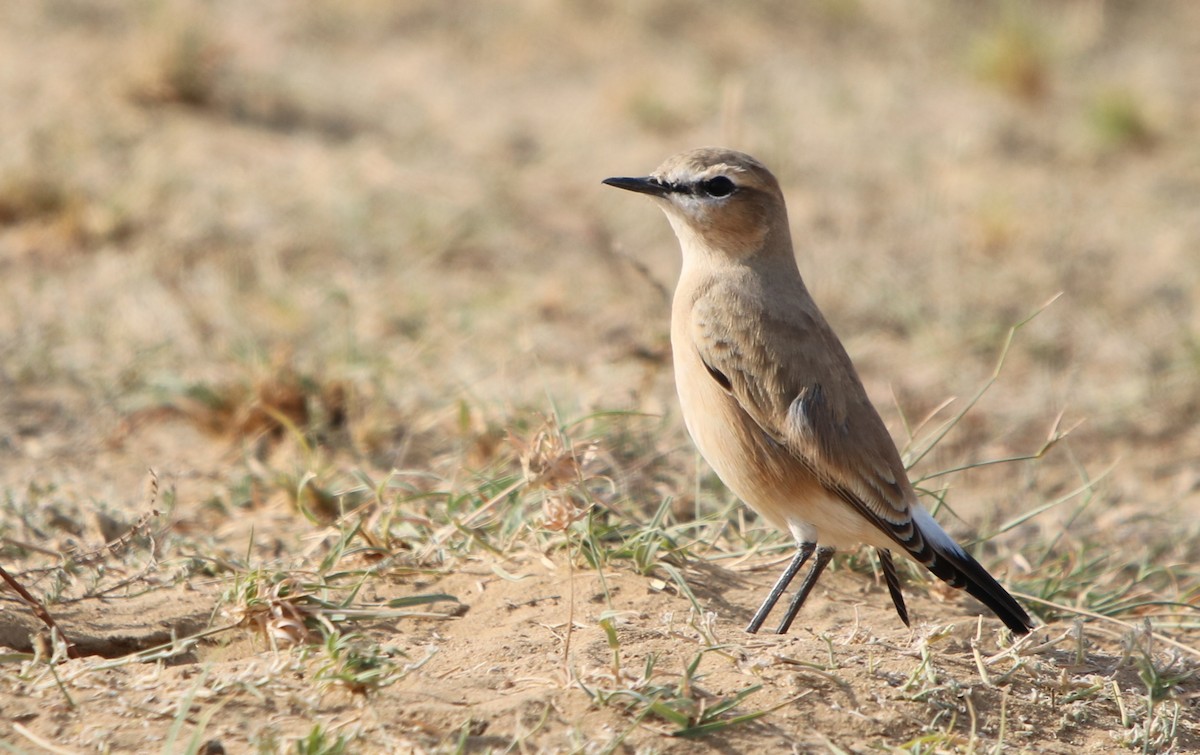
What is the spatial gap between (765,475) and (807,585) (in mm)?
393

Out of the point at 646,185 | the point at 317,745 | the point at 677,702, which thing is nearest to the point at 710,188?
the point at 646,185

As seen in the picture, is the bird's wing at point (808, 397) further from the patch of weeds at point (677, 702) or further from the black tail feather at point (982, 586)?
the patch of weeds at point (677, 702)

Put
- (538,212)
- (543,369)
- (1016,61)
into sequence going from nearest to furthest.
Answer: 1. (543,369)
2. (538,212)
3. (1016,61)

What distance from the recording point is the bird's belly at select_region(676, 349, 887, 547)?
4.48m

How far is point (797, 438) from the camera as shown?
4492 mm

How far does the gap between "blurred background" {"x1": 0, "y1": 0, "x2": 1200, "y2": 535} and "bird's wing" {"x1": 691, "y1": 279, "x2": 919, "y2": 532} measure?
0.75 meters

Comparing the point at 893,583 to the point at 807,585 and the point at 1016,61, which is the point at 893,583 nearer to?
the point at 807,585

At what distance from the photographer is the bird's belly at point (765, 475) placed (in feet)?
14.7

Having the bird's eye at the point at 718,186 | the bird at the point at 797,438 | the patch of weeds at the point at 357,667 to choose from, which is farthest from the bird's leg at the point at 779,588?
the bird's eye at the point at 718,186

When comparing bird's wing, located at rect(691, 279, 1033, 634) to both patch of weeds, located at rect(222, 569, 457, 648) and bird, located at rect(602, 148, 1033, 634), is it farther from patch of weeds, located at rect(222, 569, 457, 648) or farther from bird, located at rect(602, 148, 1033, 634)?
→ patch of weeds, located at rect(222, 569, 457, 648)

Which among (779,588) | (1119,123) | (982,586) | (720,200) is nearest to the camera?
(982,586)

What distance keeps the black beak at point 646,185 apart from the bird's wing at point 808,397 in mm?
515

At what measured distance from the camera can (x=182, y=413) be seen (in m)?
6.22

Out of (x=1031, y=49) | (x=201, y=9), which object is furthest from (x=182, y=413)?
(x=1031, y=49)
